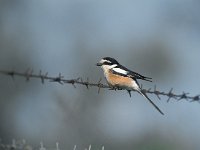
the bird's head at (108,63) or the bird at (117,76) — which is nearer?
the bird at (117,76)

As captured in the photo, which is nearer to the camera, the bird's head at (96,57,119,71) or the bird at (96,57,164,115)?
the bird at (96,57,164,115)

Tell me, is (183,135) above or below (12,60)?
below

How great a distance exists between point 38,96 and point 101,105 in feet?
9.62

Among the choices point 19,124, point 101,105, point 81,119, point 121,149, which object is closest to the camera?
point 81,119

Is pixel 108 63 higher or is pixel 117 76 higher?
pixel 108 63

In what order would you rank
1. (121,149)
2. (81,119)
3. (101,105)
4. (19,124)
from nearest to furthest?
1. (81,119)
2. (19,124)
3. (121,149)
4. (101,105)

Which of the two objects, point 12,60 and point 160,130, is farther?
point 12,60

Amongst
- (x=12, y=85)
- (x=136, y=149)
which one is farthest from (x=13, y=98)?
(x=136, y=149)

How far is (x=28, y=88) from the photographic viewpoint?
3228 centimetres

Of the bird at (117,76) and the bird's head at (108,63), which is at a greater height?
the bird's head at (108,63)

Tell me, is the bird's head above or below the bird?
above

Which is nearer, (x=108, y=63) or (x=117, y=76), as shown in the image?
(x=117, y=76)

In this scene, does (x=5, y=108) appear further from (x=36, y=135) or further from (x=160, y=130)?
(x=160, y=130)

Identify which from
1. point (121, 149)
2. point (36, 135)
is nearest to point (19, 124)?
point (36, 135)
